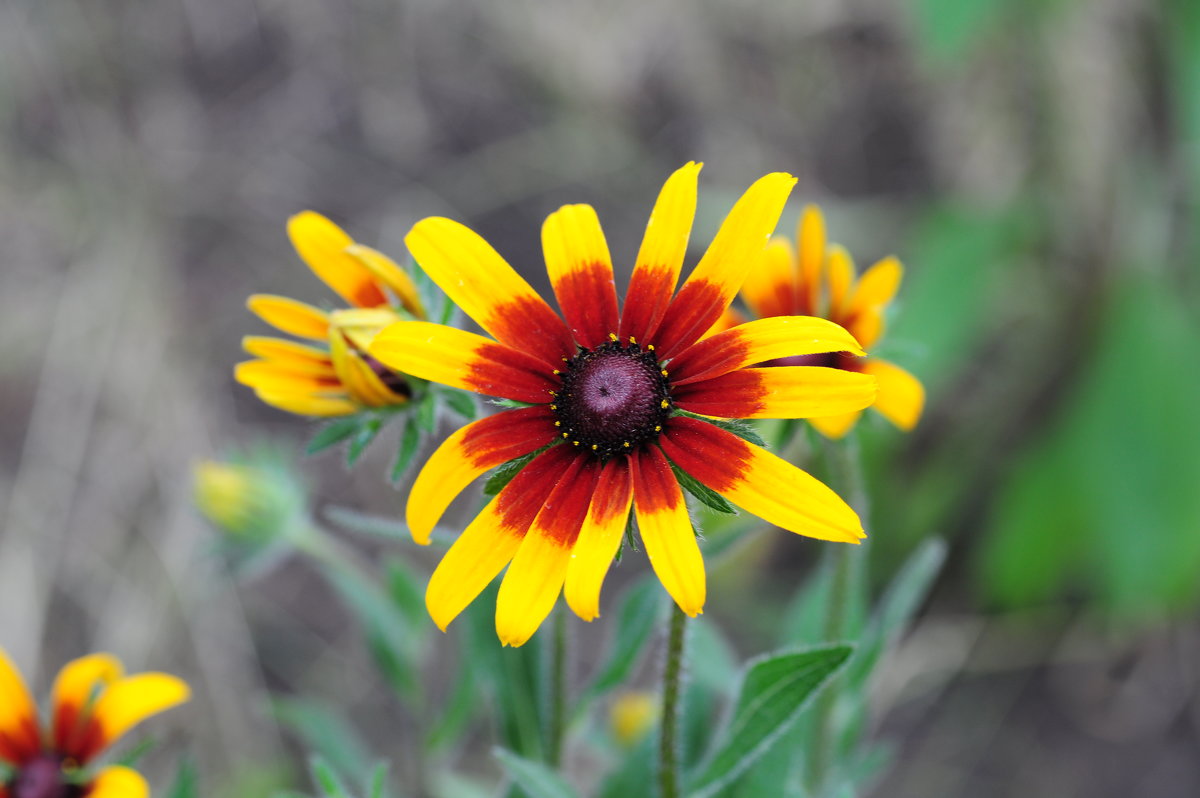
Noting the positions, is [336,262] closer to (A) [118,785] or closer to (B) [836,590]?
(A) [118,785]

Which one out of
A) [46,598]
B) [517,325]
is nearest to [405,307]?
[517,325]

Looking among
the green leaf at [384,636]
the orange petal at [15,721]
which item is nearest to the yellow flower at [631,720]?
the green leaf at [384,636]

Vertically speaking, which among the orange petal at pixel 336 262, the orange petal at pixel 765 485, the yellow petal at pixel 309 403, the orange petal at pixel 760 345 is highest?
the orange petal at pixel 336 262

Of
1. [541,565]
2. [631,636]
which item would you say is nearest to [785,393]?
[541,565]

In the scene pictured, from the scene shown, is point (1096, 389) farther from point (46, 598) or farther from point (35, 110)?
point (35, 110)

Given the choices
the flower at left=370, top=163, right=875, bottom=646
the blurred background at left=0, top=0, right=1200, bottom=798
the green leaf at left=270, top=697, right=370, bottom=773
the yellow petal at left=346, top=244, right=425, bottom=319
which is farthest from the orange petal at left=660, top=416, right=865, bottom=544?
the blurred background at left=0, top=0, right=1200, bottom=798

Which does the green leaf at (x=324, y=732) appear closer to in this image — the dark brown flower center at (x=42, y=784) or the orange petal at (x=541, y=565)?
the dark brown flower center at (x=42, y=784)

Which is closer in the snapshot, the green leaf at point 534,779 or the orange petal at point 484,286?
the orange petal at point 484,286

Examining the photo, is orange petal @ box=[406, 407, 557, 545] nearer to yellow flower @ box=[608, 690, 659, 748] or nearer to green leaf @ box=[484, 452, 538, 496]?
green leaf @ box=[484, 452, 538, 496]
